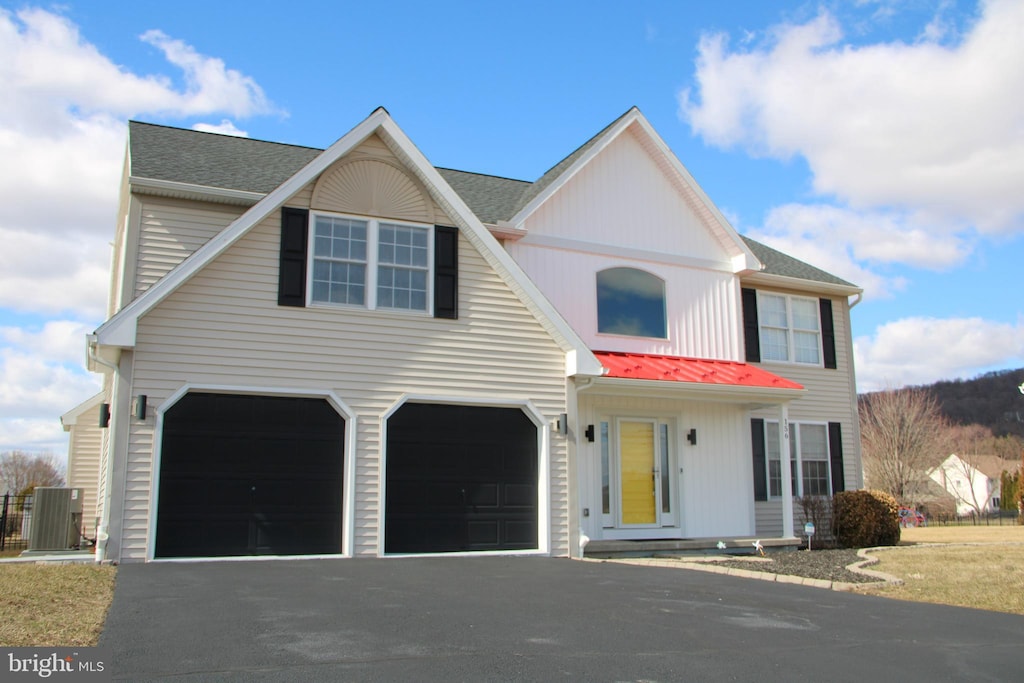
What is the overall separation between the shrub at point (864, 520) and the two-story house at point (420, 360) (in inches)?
40.9

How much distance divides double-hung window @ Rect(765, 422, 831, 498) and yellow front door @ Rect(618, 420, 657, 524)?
2916mm

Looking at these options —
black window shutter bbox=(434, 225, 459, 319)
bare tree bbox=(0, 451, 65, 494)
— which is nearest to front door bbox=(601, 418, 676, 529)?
black window shutter bbox=(434, 225, 459, 319)

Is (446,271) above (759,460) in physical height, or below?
above

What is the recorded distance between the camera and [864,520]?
15430mm

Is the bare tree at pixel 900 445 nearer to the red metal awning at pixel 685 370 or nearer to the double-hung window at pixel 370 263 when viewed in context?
the red metal awning at pixel 685 370

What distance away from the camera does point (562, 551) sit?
1267cm

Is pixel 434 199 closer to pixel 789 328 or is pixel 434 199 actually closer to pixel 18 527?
pixel 789 328

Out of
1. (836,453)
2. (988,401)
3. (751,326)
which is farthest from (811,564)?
(988,401)

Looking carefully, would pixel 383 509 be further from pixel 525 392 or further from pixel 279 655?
pixel 279 655

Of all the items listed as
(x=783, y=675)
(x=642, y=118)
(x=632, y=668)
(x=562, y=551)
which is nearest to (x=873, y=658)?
(x=783, y=675)

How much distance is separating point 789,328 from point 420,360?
366 inches

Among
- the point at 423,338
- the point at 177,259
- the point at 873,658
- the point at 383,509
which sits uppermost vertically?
the point at 177,259

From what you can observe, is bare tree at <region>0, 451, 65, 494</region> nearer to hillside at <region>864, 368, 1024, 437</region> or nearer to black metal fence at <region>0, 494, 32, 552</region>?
black metal fence at <region>0, 494, 32, 552</region>

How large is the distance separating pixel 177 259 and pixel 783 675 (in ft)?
35.9
